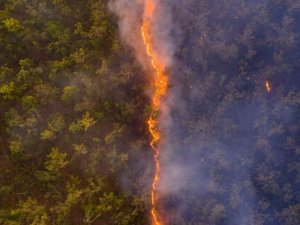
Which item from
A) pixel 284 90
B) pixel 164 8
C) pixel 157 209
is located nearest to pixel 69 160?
pixel 157 209

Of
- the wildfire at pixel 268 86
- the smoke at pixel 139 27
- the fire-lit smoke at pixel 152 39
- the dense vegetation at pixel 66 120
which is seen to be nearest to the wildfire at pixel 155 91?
the fire-lit smoke at pixel 152 39

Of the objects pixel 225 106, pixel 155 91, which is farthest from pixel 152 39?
pixel 225 106

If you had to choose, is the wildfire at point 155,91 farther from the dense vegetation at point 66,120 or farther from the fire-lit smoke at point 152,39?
the dense vegetation at point 66,120

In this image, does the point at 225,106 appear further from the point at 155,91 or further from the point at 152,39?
the point at 152,39

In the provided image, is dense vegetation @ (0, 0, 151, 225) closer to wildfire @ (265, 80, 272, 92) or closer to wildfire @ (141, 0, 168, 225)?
wildfire @ (141, 0, 168, 225)

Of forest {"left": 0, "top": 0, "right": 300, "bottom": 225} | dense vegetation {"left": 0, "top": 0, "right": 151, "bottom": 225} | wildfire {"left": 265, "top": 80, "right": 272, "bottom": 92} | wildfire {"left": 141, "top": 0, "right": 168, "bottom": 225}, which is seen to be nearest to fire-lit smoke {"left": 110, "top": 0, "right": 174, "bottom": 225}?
wildfire {"left": 141, "top": 0, "right": 168, "bottom": 225}

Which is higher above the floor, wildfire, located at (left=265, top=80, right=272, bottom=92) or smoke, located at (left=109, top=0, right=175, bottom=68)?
smoke, located at (left=109, top=0, right=175, bottom=68)
